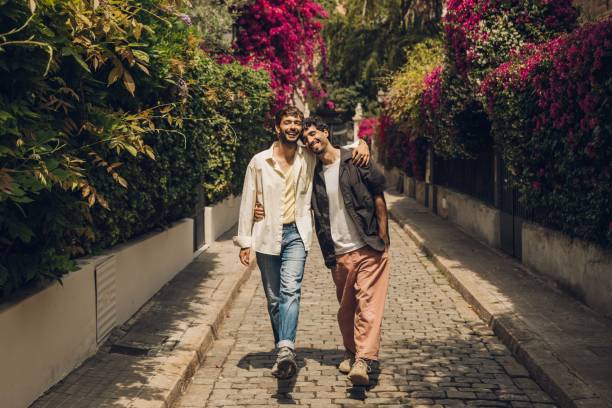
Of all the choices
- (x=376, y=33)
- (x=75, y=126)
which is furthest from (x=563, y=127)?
(x=376, y=33)

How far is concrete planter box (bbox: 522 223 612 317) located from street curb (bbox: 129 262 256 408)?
3.86 m

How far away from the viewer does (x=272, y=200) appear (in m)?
5.88

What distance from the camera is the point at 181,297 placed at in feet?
28.9

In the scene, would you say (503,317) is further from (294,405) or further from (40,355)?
(40,355)

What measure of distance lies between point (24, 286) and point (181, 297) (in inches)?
144

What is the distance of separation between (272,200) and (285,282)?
0.63m

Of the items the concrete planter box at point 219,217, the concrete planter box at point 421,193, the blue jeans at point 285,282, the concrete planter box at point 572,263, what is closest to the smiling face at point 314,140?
the blue jeans at point 285,282

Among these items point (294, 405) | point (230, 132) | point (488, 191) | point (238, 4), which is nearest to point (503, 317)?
point (294, 405)

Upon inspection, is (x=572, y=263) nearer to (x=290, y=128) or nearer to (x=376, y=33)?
(x=290, y=128)

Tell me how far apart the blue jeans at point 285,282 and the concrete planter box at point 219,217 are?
25.2ft

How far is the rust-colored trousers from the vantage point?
573 centimetres

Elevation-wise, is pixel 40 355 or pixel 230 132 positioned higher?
pixel 230 132

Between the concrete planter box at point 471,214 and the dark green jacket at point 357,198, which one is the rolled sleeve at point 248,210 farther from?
the concrete planter box at point 471,214

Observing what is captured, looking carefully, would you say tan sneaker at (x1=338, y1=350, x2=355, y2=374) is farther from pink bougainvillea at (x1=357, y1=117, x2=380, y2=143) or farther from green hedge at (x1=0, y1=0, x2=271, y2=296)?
pink bougainvillea at (x1=357, y1=117, x2=380, y2=143)
